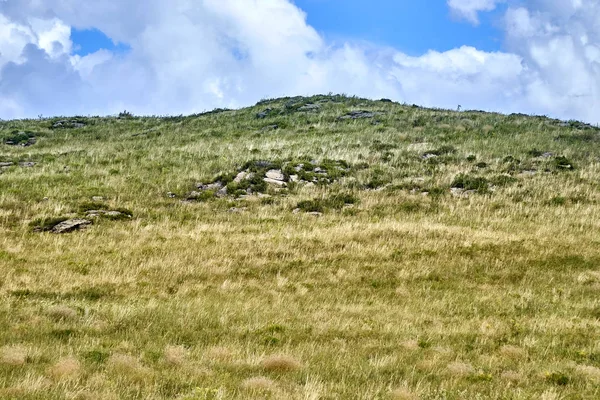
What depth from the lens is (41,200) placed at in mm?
25391

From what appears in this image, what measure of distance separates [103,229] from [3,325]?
420 inches

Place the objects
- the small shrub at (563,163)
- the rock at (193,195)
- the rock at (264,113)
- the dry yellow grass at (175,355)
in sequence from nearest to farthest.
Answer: the dry yellow grass at (175,355)
the rock at (193,195)
the small shrub at (563,163)
the rock at (264,113)

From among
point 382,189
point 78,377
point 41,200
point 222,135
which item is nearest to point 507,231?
point 382,189

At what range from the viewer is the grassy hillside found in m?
8.12

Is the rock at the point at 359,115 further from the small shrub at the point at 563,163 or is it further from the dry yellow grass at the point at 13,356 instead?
the dry yellow grass at the point at 13,356

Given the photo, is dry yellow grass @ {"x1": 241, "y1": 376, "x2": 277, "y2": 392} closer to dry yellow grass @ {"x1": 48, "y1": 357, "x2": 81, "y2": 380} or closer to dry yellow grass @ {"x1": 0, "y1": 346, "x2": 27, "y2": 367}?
dry yellow grass @ {"x1": 48, "y1": 357, "x2": 81, "y2": 380}

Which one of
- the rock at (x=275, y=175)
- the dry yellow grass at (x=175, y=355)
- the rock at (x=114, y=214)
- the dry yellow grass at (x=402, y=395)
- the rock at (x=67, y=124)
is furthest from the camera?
the rock at (x=67, y=124)

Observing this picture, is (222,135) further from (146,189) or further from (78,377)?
(78,377)

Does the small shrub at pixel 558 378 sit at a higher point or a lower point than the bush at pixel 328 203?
lower

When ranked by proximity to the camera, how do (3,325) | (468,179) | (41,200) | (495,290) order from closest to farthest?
(3,325) < (495,290) < (41,200) < (468,179)

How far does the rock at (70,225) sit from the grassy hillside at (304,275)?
0.21 m

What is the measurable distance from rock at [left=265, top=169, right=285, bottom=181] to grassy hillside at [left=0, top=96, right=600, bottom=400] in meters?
0.34

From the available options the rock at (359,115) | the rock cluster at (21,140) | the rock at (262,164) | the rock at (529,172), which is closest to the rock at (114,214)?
the rock at (262,164)

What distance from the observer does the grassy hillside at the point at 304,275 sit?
812 centimetres
